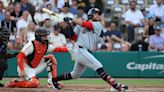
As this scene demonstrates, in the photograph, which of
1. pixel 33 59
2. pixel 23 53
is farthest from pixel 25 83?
pixel 23 53

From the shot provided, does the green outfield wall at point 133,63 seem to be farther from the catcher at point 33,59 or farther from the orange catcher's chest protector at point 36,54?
the orange catcher's chest protector at point 36,54

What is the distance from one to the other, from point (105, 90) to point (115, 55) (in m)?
5.67

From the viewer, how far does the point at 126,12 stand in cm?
1866

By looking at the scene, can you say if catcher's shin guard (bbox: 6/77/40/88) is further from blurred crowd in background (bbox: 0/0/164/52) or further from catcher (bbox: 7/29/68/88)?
blurred crowd in background (bbox: 0/0/164/52)

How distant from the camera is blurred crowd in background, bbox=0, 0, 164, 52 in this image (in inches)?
665

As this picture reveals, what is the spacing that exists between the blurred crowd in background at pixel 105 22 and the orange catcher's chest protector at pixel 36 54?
4.63m

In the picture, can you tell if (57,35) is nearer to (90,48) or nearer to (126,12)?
(126,12)

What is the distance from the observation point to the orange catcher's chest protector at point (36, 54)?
11547mm

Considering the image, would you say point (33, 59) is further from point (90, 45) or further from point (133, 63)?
point (133, 63)

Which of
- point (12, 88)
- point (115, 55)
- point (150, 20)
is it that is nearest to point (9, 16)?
point (115, 55)

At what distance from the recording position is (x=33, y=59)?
38.3ft

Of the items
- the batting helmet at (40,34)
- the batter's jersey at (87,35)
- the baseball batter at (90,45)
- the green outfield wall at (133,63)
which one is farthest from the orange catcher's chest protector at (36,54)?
the green outfield wall at (133,63)

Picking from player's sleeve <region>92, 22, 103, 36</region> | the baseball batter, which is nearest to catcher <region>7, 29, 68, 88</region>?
the baseball batter

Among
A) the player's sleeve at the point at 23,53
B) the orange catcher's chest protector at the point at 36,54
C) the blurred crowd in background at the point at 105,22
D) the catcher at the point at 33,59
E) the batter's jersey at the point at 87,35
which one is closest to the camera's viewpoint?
the batter's jersey at the point at 87,35
